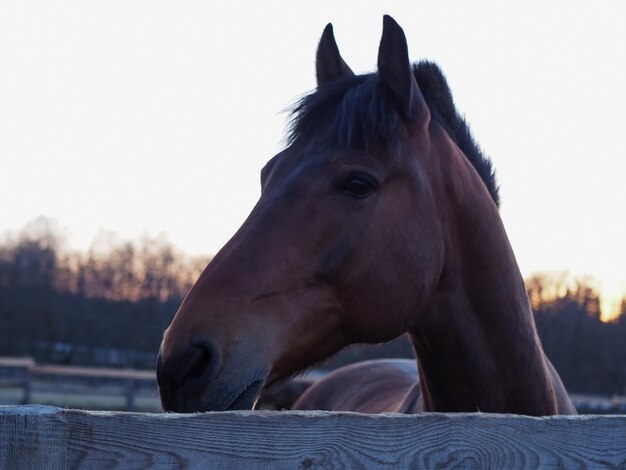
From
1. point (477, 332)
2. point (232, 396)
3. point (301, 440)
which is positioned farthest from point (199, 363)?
point (477, 332)

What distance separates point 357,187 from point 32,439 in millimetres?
1582

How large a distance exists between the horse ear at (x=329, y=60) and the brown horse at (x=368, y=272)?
Result: 0.41 meters

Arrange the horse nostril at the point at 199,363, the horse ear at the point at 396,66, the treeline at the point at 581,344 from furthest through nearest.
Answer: the treeline at the point at 581,344 → the horse ear at the point at 396,66 → the horse nostril at the point at 199,363

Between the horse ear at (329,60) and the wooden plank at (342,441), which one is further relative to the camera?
the horse ear at (329,60)

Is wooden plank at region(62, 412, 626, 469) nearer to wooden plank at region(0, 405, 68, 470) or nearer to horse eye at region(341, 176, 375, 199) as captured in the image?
wooden plank at region(0, 405, 68, 470)

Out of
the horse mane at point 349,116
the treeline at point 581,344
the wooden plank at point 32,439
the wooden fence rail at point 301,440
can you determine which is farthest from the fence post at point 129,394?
the treeline at point 581,344

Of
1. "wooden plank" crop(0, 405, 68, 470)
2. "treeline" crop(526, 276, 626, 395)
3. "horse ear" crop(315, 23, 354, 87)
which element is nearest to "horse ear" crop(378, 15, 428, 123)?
"horse ear" crop(315, 23, 354, 87)

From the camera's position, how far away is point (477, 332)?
2932 millimetres

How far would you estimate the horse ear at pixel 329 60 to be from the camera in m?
3.52

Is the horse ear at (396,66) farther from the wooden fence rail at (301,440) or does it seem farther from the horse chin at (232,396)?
the wooden fence rail at (301,440)

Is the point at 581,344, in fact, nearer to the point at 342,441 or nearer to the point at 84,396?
the point at 84,396

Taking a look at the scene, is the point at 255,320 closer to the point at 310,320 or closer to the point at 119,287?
the point at 310,320

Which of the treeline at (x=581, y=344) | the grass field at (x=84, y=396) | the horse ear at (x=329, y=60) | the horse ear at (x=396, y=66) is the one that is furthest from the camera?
the treeline at (x=581, y=344)

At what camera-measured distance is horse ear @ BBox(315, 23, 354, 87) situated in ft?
11.6
